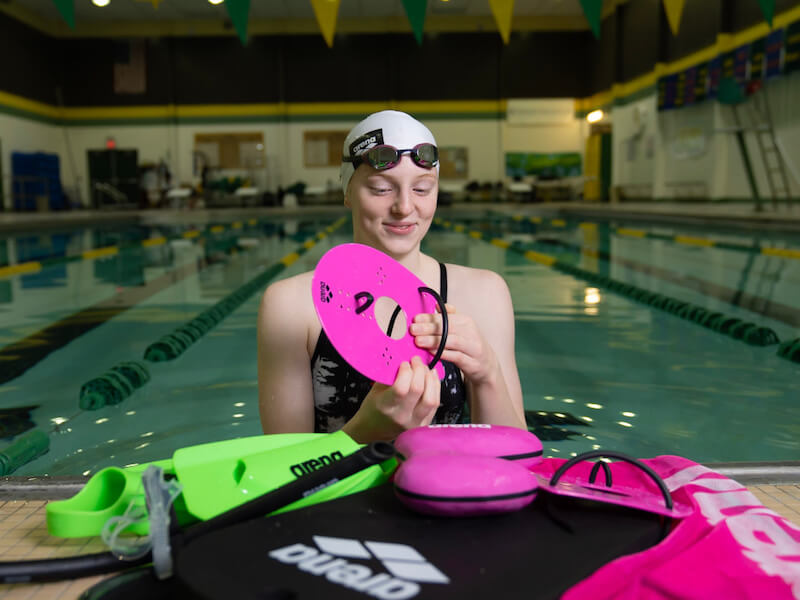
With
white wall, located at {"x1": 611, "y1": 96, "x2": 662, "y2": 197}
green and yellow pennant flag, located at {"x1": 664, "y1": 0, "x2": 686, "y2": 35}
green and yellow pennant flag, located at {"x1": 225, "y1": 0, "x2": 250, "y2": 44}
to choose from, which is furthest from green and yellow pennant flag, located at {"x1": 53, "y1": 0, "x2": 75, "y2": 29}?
white wall, located at {"x1": 611, "y1": 96, "x2": 662, "y2": 197}

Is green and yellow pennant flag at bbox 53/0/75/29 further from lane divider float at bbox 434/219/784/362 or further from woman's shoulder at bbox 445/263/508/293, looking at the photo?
lane divider float at bbox 434/219/784/362

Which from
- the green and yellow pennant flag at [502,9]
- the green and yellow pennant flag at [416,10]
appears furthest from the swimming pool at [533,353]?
the green and yellow pennant flag at [502,9]

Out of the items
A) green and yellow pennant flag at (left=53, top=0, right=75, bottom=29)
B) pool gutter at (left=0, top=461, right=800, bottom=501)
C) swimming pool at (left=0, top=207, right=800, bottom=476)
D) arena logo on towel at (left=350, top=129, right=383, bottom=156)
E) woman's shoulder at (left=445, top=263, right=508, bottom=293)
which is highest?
green and yellow pennant flag at (left=53, top=0, right=75, bottom=29)

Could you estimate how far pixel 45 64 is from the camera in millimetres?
19219

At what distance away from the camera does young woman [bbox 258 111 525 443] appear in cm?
143

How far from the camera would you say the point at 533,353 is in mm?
3547

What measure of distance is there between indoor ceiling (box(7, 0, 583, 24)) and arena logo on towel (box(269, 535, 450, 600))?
Result: 18.8 m

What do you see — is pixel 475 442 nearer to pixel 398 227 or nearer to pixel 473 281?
pixel 398 227

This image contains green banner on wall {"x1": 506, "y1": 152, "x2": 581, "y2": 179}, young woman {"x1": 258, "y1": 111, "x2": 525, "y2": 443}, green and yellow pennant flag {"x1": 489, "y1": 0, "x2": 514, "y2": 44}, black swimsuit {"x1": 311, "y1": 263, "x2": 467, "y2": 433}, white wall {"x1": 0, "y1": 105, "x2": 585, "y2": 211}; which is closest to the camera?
young woman {"x1": 258, "y1": 111, "x2": 525, "y2": 443}

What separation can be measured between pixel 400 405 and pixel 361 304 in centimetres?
17

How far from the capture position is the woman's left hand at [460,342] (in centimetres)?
112

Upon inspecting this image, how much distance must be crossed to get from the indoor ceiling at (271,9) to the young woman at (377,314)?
1795 centimetres

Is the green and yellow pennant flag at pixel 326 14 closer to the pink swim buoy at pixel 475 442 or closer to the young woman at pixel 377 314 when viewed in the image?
the young woman at pixel 377 314

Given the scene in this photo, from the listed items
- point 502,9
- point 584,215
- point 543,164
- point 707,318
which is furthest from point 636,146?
point 707,318
